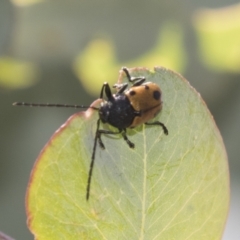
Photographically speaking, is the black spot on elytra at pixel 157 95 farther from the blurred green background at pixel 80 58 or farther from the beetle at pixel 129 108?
the blurred green background at pixel 80 58

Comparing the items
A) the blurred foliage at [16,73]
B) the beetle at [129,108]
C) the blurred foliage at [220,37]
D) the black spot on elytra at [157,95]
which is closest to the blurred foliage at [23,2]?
the blurred foliage at [16,73]

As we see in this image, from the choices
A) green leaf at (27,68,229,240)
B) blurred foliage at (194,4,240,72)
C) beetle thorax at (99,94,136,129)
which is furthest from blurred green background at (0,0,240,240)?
green leaf at (27,68,229,240)

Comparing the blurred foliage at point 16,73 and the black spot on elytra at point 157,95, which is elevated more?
the black spot on elytra at point 157,95

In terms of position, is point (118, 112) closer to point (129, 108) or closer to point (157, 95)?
point (129, 108)

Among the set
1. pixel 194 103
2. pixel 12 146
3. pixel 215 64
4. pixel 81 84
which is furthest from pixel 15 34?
pixel 194 103

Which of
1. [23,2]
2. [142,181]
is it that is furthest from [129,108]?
[23,2]

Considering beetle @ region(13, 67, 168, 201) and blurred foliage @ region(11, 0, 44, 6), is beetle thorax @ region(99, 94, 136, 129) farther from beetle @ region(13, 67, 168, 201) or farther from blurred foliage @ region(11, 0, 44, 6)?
blurred foliage @ region(11, 0, 44, 6)

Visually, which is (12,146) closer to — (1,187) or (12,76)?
(1,187)
